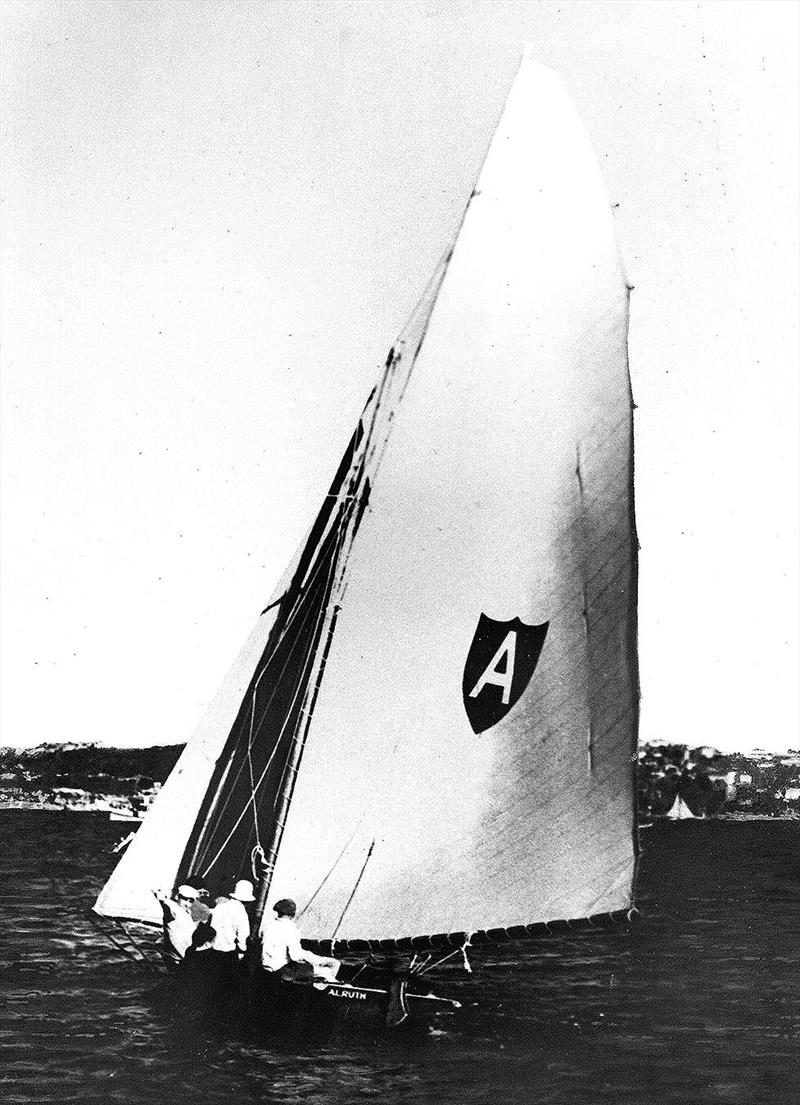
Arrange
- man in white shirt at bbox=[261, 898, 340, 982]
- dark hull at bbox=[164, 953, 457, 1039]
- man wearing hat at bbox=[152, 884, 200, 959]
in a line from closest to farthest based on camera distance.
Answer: man in white shirt at bbox=[261, 898, 340, 982], dark hull at bbox=[164, 953, 457, 1039], man wearing hat at bbox=[152, 884, 200, 959]

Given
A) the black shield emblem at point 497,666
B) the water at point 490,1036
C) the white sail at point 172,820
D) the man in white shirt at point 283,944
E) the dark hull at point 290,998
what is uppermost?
the black shield emblem at point 497,666

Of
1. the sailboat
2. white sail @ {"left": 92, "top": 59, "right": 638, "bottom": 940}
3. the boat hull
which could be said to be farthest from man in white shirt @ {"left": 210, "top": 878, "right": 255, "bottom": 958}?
white sail @ {"left": 92, "top": 59, "right": 638, "bottom": 940}

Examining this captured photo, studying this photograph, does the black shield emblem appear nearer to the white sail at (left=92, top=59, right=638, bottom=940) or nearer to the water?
the white sail at (left=92, top=59, right=638, bottom=940)

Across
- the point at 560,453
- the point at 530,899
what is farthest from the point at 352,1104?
the point at 560,453

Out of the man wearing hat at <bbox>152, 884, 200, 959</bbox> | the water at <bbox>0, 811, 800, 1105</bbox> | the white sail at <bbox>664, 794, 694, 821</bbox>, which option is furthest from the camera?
the white sail at <bbox>664, 794, 694, 821</bbox>

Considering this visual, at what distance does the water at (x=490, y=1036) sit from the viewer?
1286 cm

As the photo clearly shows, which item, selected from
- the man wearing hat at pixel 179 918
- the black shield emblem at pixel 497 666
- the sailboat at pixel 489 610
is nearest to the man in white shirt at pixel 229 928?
the sailboat at pixel 489 610

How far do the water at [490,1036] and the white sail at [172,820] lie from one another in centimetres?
174

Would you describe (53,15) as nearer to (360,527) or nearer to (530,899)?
(360,527)

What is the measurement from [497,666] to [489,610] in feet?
1.78

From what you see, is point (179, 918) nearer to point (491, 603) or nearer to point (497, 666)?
point (497, 666)

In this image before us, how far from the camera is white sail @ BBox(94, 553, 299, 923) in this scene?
45.0 ft

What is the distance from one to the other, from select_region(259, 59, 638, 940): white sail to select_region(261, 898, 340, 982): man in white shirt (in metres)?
0.31

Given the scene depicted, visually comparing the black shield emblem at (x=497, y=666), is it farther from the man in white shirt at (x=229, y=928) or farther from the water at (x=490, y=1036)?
the man in white shirt at (x=229, y=928)
